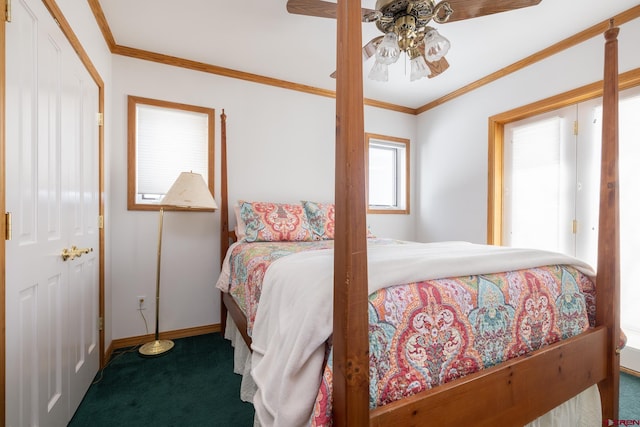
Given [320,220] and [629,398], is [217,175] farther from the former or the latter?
[629,398]

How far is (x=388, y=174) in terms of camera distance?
154 inches

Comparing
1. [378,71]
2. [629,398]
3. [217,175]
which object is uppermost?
[378,71]

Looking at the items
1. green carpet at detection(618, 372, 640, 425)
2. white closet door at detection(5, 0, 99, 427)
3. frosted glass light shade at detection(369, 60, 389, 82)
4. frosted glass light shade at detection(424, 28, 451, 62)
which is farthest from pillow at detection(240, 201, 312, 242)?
green carpet at detection(618, 372, 640, 425)

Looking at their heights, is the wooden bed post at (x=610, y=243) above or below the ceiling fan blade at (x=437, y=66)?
below

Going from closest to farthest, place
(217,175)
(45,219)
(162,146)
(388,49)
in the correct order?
(45,219), (388,49), (162,146), (217,175)

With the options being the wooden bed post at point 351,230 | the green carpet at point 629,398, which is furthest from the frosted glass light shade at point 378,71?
the green carpet at point 629,398

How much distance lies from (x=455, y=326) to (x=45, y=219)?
5.60ft

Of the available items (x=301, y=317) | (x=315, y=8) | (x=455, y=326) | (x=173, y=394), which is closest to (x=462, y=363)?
(x=455, y=326)

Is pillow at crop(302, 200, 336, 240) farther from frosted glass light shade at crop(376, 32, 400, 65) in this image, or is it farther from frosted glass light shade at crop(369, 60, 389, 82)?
frosted glass light shade at crop(376, 32, 400, 65)

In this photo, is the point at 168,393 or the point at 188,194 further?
the point at 188,194

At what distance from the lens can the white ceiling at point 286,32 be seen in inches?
78.8

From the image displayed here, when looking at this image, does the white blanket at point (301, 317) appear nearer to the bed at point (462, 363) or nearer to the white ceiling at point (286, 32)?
the bed at point (462, 363)

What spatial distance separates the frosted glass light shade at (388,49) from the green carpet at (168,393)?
215 centimetres

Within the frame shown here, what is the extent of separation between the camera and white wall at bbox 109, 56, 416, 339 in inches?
97.0
